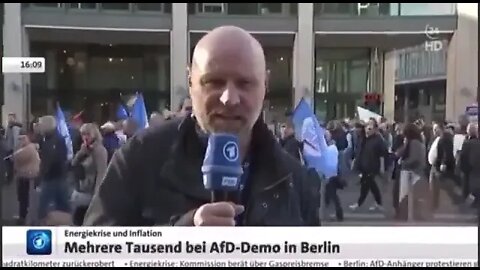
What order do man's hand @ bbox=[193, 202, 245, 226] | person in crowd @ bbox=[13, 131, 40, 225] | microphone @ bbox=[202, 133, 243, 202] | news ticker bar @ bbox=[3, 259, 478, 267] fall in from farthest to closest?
news ticker bar @ bbox=[3, 259, 478, 267] → person in crowd @ bbox=[13, 131, 40, 225] → man's hand @ bbox=[193, 202, 245, 226] → microphone @ bbox=[202, 133, 243, 202]

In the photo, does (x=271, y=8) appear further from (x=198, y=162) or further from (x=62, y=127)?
(x=62, y=127)

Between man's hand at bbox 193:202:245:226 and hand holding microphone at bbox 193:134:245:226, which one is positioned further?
man's hand at bbox 193:202:245:226

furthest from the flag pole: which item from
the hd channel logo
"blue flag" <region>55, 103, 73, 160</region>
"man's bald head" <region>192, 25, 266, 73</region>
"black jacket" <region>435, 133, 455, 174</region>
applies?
the hd channel logo

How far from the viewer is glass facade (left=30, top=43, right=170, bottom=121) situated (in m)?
2.15

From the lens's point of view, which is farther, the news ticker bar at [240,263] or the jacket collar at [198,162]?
the news ticker bar at [240,263]

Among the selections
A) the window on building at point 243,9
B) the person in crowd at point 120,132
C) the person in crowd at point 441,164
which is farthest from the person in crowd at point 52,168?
the person in crowd at point 441,164

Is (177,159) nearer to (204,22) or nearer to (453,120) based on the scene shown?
(204,22)

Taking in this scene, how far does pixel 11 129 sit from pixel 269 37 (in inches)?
43.1

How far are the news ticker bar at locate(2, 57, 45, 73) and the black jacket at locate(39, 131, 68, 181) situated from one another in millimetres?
267

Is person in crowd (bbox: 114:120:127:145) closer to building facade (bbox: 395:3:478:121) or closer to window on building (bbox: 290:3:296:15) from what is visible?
window on building (bbox: 290:3:296:15)

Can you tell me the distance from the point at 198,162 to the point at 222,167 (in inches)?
11.0

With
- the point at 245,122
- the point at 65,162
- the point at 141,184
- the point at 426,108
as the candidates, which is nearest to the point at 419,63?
the point at 426,108

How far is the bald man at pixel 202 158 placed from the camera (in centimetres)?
219

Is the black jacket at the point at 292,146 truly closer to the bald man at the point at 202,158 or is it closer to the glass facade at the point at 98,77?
the bald man at the point at 202,158
